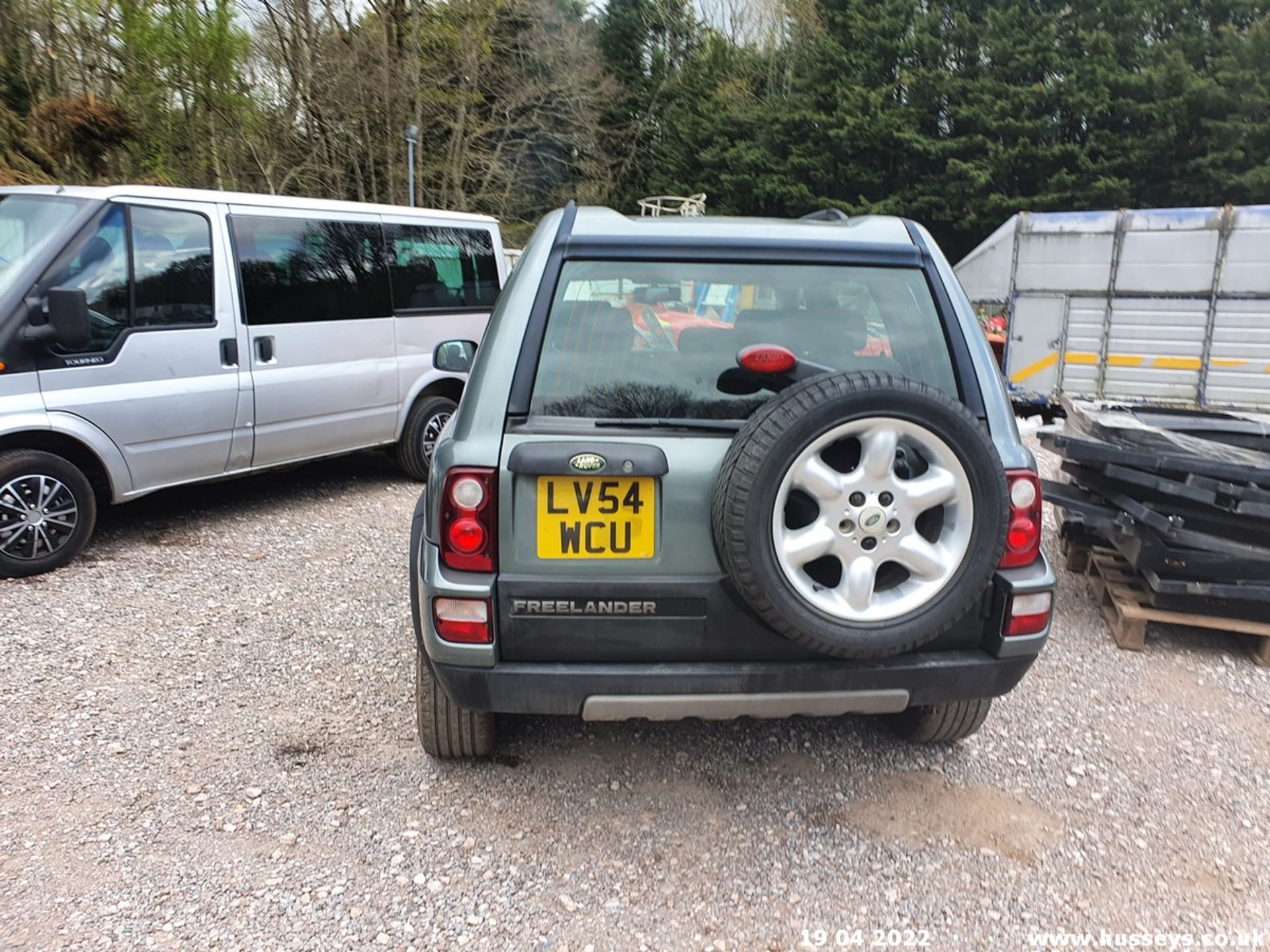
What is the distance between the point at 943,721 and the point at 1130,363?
7944 mm

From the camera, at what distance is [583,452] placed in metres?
2.23

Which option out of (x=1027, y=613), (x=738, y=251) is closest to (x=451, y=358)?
(x=738, y=251)

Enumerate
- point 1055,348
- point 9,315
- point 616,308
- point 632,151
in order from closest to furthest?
point 616,308, point 9,315, point 1055,348, point 632,151

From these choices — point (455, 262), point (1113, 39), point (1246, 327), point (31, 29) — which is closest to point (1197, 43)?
point (1113, 39)

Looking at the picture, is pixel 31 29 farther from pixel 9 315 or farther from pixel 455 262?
pixel 9 315

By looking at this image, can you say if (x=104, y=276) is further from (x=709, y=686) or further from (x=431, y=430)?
(x=709, y=686)

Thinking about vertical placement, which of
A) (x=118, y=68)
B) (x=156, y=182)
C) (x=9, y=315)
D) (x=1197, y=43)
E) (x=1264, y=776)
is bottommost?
(x=1264, y=776)

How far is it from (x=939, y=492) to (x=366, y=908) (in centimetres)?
183

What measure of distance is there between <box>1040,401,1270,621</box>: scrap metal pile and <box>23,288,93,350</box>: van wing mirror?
4.86 meters

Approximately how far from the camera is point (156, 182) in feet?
36.9

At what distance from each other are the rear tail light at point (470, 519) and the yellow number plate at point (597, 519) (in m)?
0.13

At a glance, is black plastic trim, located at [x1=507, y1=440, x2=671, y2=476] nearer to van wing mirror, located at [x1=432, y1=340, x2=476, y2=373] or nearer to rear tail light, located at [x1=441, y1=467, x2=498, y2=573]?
rear tail light, located at [x1=441, y1=467, x2=498, y2=573]

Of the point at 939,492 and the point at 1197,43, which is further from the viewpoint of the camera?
the point at 1197,43
